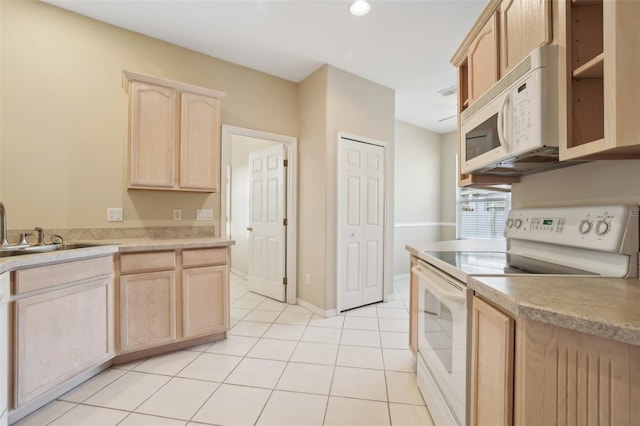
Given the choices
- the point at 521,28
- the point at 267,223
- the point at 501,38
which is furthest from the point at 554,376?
the point at 267,223

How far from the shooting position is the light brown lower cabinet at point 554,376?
66cm

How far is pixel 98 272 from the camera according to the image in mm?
1869

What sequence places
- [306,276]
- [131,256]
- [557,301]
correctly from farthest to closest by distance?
[306,276], [131,256], [557,301]

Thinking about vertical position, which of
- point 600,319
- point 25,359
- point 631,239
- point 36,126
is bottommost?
point 25,359

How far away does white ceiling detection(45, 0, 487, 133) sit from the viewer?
7.36 ft

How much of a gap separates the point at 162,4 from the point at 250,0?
28.9 inches

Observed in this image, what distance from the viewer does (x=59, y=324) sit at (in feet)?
5.42

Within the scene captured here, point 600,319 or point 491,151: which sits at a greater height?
point 491,151

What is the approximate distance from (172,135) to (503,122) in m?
2.48

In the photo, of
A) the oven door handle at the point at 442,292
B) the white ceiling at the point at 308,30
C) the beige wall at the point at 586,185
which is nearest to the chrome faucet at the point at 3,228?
the white ceiling at the point at 308,30

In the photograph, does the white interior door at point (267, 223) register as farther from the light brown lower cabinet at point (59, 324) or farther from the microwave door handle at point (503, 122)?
the microwave door handle at point (503, 122)

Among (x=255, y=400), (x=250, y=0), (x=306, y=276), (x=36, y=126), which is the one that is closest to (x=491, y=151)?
(x=255, y=400)

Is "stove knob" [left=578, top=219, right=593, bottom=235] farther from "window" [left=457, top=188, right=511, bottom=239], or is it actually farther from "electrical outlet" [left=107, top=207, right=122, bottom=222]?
"window" [left=457, top=188, right=511, bottom=239]

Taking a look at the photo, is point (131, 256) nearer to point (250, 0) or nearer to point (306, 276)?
point (306, 276)
